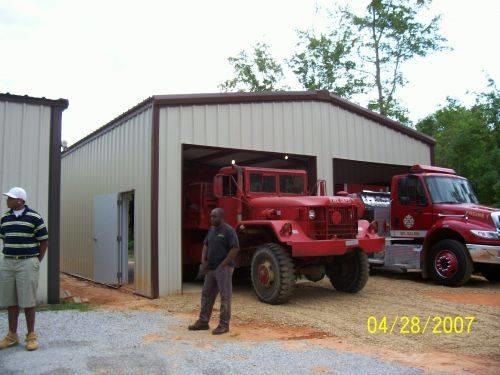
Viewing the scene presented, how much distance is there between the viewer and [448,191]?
37.3 ft

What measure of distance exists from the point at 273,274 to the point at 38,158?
14.9 feet

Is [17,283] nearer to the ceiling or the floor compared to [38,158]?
nearer to the floor

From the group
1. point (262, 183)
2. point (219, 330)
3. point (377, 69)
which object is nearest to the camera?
point (219, 330)

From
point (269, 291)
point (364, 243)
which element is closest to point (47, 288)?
point (269, 291)

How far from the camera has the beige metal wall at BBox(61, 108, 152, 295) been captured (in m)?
10.3

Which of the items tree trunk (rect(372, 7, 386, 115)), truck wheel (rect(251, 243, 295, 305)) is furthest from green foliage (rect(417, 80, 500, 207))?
truck wheel (rect(251, 243, 295, 305))

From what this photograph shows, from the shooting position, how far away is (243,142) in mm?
11172

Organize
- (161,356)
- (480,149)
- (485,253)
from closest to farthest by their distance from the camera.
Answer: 1. (161,356)
2. (485,253)
3. (480,149)

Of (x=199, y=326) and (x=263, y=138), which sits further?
(x=263, y=138)

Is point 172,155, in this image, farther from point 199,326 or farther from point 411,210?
point 411,210

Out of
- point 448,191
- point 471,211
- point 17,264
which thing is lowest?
point 17,264

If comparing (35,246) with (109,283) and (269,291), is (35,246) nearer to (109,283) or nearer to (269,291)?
(269,291)

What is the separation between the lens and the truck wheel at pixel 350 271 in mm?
9516

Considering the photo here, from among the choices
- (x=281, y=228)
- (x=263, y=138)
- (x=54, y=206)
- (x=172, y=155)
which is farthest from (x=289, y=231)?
(x=54, y=206)
